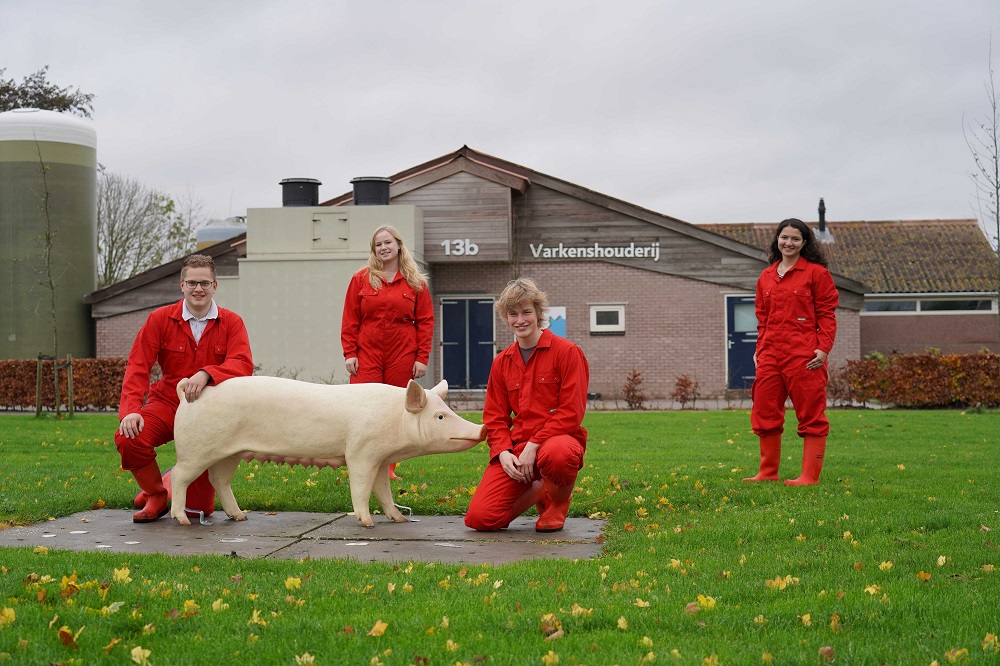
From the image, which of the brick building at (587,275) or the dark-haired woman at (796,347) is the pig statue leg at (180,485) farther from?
the brick building at (587,275)

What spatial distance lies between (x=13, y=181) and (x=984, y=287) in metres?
26.2

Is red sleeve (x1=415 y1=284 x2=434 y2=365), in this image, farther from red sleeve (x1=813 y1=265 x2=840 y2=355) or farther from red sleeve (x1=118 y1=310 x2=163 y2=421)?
red sleeve (x1=813 y1=265 x2=840 y2=355)

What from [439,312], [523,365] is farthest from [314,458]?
[439,312]

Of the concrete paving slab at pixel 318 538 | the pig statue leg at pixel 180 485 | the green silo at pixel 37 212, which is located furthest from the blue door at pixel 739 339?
the pig statue leg at pixel 180 485

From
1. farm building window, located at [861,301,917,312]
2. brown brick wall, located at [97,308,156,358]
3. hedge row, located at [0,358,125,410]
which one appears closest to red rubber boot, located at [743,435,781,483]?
hedge row, located at [0,358,125,410]

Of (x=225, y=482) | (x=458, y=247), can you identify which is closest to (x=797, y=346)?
(x=225, y=482)

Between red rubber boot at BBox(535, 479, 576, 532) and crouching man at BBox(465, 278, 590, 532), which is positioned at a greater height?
crouching man at BBox(465, 278, 590, 532)

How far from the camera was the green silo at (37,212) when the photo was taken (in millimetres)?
26281

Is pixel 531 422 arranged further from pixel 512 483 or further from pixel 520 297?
pixel 520 297

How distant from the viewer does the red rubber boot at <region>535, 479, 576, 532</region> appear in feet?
23.5

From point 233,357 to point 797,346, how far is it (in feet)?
14.3

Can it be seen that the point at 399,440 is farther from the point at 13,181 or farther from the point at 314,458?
the point at 13,181

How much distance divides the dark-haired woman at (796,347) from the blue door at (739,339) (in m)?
18.6

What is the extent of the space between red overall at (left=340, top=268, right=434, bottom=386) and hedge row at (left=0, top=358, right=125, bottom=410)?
14905 mm
